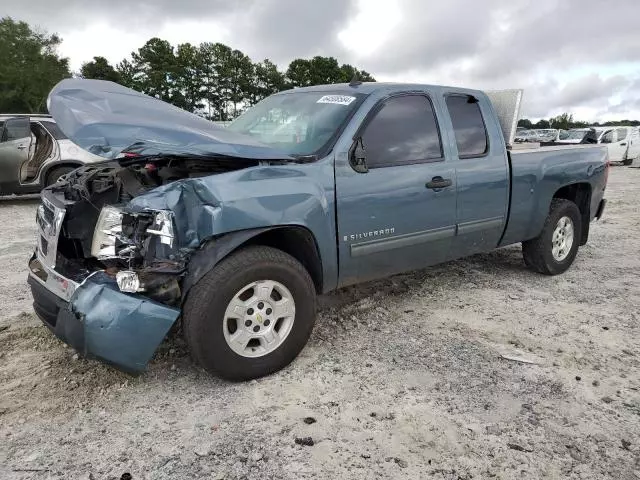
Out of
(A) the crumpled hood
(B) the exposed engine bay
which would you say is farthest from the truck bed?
(B) the exposed engine bay

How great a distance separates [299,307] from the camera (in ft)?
10.6

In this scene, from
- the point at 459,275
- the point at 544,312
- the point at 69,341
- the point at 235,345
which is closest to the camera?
the point at 69,341

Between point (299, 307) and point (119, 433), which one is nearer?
point (119, 433)

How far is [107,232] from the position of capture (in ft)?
9.93

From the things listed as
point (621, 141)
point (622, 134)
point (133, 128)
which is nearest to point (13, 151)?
point (133, 128)

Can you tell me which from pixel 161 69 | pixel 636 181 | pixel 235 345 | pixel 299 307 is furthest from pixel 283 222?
pixel 161 69

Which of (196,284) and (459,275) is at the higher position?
(196,284)

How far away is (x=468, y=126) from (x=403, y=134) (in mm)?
835

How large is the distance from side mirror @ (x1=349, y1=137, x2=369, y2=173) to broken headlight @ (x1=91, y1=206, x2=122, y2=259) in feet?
4.99

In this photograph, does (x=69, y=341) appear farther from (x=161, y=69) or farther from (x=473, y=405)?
(x=161, y=69)

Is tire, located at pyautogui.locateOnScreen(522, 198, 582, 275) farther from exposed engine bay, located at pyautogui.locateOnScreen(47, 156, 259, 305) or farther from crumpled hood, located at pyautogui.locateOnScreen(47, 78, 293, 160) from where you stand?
exposed engine bay, located at pyautogui.locateOnScreen(47, 156, 259, 305)

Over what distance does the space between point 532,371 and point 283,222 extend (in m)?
1.88

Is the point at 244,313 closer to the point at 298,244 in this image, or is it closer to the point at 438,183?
the point at 298,244

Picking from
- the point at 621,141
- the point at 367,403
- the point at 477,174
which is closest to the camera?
the point at 367,403
